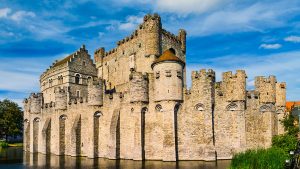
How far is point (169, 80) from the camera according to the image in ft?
104

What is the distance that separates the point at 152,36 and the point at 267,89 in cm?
1828

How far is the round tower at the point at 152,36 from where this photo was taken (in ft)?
141

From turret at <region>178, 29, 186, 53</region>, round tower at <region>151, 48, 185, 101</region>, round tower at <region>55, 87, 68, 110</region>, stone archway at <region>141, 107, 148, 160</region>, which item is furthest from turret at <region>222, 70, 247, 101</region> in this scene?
round tower at <region>55, 87, 68, 110</region>

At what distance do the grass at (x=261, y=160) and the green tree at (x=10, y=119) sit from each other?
57.2m

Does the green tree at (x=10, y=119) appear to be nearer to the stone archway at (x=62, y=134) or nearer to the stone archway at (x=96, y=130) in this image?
the stone archway at (x=62, y=134)

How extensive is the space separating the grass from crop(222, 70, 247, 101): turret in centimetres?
1128

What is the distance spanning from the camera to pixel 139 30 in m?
45.1

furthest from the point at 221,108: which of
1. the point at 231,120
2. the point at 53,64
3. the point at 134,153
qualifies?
the point at 53,64

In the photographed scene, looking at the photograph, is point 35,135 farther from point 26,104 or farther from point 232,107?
point 232,107

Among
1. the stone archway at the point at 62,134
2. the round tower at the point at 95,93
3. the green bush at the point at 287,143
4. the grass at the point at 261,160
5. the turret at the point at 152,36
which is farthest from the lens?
the turret at the point at 152,36

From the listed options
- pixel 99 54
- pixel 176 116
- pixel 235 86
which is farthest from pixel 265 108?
pixel 99 54

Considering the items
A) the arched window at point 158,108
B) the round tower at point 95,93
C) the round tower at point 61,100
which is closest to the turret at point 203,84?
the arched window at point 158,108

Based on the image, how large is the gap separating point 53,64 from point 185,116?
37.2 metres

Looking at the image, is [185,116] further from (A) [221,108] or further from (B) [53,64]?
(B) [53,64]
